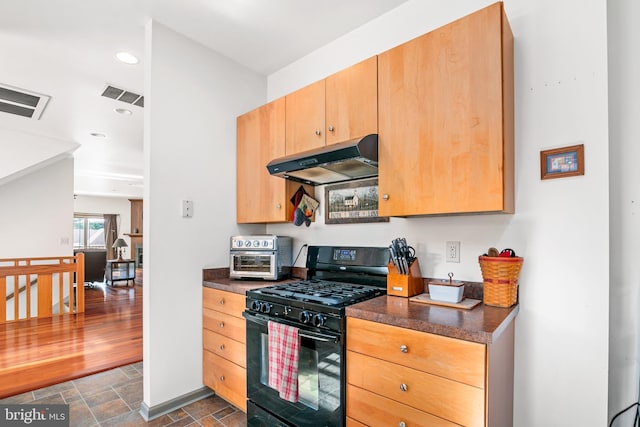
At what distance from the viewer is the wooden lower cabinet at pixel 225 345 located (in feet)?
6.77

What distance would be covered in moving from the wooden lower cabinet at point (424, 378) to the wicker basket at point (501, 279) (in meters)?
0.13

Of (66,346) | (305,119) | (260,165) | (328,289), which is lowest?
(66,346)

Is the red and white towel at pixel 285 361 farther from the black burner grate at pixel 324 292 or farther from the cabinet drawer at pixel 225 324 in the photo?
the cabinet drawer at pixel 225 324

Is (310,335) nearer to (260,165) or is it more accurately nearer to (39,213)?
(260,165)

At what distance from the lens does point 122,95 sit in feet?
10.9

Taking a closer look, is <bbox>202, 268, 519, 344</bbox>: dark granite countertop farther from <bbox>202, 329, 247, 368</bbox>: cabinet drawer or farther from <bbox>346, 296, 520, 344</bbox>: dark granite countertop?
<bbox>202, 329, 247, 368</bbox>: cabinet drawer

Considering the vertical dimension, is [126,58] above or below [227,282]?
above

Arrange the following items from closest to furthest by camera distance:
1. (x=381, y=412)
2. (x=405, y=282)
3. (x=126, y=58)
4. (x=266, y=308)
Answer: (x=381, y=412)
(x=405, y=282)
(x=266, y=308)
(x=126, y=58)

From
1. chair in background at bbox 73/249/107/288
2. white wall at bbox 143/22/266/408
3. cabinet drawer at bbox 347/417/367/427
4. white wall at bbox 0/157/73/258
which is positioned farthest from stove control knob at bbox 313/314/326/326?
chair in background at bbox 73/249/107/288

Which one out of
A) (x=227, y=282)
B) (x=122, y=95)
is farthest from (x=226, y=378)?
(x=122, y=95)

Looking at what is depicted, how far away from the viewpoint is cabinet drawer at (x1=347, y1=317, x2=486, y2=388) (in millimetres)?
1116

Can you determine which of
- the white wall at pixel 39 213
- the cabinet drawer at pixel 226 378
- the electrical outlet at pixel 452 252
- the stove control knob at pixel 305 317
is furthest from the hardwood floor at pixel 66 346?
the electrical outlet at pixel 452 252

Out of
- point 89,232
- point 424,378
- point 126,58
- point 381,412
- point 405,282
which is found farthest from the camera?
point 89,232

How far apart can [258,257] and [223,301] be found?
391 millimetres
